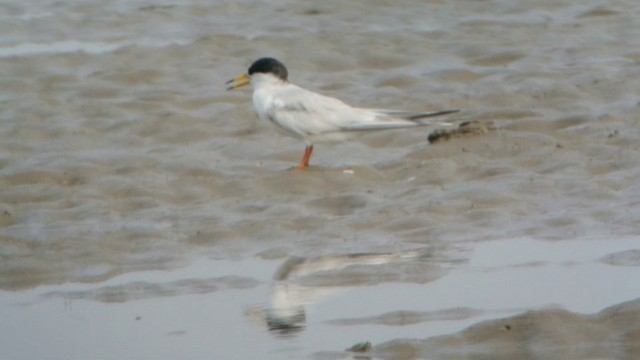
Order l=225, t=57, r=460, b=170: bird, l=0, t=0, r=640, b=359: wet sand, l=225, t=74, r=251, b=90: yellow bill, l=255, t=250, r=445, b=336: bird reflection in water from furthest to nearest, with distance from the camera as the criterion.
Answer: l=225, t=74, r=251, b=90: yellow bill < l=225, t=57, r=460, b=170: bird < l=255, t=250, r=445, b=336: bird reflection in water < l=0, t=0, r=640, b=359: wet sand

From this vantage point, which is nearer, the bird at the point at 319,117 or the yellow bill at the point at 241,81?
the bird at the point at 319,117

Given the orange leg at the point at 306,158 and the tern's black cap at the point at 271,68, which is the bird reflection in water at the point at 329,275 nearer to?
the orange leg at the point at 306,158

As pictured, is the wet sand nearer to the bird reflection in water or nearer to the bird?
the bird reflection in water

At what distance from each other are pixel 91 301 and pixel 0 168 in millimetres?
2746

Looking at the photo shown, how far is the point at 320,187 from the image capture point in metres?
8.95

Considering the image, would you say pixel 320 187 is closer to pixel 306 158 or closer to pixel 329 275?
pixel 306 158

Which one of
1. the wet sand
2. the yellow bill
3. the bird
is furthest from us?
the yellow bill

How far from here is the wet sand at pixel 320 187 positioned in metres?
6.41

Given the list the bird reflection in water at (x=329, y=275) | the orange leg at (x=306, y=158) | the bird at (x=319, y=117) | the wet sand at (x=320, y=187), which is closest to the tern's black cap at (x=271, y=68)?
the bird at (x=319, y=117)

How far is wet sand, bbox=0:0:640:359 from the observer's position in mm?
6414

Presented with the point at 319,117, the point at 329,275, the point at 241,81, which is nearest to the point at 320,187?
the point at 319,117

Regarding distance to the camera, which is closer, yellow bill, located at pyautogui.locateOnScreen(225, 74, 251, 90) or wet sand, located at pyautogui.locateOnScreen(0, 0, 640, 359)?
wet sand, located at pyautogui.locateOnScreen(0, 0, 640, 359)

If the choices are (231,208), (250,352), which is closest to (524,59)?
(231,208)

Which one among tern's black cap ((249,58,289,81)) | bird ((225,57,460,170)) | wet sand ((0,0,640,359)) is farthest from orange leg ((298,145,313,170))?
tern's black cap ((249,58,289,81))
